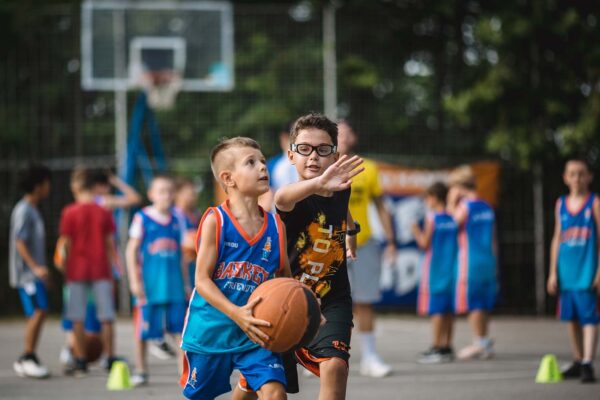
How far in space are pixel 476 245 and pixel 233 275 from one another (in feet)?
22.5

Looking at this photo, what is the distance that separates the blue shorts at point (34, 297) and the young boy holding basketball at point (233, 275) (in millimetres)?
5109

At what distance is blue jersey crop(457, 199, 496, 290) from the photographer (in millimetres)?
11539

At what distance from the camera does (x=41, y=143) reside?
18953mm

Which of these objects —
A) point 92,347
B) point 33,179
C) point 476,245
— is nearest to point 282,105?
point 476,245

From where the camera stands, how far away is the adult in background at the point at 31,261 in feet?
32.5

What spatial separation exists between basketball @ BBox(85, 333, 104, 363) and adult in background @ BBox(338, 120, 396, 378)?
261 cm

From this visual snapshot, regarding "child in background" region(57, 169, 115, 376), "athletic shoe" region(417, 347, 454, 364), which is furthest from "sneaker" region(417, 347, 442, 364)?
"child in background" region(57, 169, 115, 376)

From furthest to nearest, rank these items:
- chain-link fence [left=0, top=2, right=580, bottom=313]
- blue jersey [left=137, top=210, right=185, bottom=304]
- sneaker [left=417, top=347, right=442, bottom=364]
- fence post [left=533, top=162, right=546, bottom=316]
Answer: chain-link fence [left=0, top=2, right=580, bottom=313], fence post [left=533, top=162, right=546, bottom=316], sneaker [left=417, top=347, right=442, bottom=364], blue jersey [left=137, top=210, right=185, bottom=304]

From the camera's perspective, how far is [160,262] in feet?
31.7

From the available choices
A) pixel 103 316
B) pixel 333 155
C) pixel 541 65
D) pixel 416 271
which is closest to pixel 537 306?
pixel 416 271

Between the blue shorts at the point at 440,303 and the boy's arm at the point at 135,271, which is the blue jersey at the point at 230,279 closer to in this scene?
the boy's arm at the point at 135,271

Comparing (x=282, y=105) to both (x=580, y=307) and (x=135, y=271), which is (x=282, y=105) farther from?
(x=580, y=307)

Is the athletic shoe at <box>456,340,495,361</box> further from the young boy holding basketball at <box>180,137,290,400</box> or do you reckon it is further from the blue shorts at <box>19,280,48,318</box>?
the young boy holding basketball at <box>180,137,290,400</box>

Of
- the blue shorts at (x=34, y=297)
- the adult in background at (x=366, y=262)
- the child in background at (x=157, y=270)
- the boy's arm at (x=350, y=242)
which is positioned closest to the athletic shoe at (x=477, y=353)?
the adult in background at (x=366, y=262)
